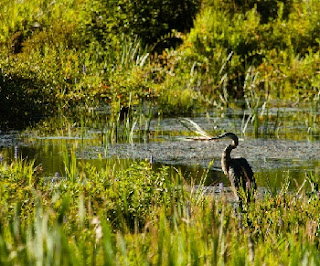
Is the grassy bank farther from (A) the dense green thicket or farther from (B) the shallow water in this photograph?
(A) the dense green thicket

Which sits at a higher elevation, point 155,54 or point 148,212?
point 155,54

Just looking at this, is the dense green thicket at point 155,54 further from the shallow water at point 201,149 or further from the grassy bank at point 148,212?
the grassy bank at point 148,212

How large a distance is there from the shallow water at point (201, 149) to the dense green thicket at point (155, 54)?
1245 millimetres

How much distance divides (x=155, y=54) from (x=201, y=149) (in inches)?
192

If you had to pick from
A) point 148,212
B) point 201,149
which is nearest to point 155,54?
point 201,149

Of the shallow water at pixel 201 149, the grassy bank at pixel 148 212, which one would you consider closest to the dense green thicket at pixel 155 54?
the shallow water at pixel 201 149

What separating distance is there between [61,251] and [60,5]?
1435 centimetres

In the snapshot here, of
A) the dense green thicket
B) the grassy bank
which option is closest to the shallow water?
the dense green thicket

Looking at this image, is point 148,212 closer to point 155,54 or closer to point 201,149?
point 201,149

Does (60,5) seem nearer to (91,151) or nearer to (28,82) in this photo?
(28,82)

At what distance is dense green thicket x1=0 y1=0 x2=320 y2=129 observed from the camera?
1096 cm

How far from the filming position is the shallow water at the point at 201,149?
7.43m

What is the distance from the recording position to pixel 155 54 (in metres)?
13.4

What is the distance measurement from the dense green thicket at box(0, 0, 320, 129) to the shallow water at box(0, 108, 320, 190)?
1.24 metres
